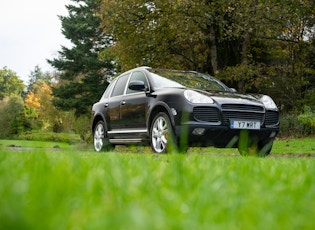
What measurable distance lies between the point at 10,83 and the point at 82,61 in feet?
196

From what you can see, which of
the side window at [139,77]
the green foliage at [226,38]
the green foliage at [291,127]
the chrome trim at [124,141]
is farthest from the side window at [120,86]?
the green foliage at [291,127]

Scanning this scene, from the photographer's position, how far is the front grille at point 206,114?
282 inches

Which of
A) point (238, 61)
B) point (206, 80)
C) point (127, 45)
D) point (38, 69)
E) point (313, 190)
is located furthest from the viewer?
point (38, 69)

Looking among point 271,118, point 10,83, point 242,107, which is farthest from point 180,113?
point 10,83

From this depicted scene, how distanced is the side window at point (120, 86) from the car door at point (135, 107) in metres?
0.29

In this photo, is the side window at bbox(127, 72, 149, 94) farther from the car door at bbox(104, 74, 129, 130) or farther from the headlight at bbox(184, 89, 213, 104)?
the headlight at bbox(184, 89, 213, 104)

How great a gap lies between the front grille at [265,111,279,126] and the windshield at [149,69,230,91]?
3.55 feet

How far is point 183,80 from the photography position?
8.20 meters

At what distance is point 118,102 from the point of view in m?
9.43

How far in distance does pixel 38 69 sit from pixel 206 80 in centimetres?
11512

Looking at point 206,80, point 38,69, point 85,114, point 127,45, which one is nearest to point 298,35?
point 127,45

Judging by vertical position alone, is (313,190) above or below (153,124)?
above

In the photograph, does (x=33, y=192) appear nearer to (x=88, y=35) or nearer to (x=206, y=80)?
(x=206, y=80)

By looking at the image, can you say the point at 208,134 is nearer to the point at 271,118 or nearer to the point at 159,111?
the point at 159,111
